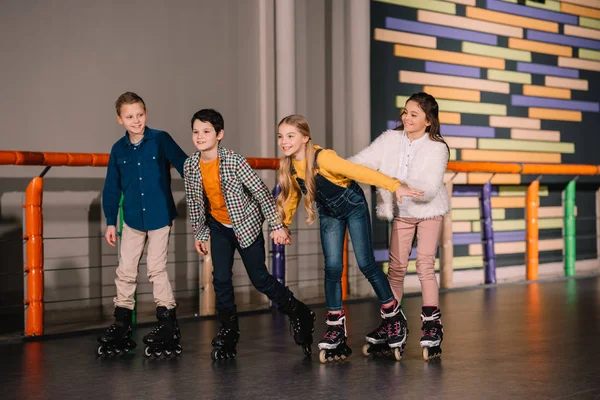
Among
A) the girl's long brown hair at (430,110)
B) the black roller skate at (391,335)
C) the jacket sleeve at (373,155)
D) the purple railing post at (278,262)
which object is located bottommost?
the black roller skate at (391,335)

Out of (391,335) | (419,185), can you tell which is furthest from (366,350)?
(419,185)

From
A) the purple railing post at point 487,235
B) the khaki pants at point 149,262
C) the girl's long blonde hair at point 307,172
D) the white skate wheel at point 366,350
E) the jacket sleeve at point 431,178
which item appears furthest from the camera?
the purple railing post at point 487,235

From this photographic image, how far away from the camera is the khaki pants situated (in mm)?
3900

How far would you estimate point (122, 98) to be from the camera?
3.80 metres

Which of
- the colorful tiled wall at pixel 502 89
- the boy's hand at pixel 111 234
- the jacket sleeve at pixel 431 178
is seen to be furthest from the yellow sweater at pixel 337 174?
the colorful tiled wall at pixel 502 89

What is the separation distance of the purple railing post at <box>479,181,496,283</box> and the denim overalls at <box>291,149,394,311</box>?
2.97 metres

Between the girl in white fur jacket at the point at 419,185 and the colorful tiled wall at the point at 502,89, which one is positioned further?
the colorful tiled wall at the point at 502,89

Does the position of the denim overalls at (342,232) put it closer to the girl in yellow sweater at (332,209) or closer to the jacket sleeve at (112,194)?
the girl in yellow sweater at (332,209)

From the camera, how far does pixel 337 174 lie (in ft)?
11.8

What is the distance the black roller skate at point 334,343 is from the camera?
363 cm

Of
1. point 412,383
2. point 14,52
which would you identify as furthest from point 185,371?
point 14,52

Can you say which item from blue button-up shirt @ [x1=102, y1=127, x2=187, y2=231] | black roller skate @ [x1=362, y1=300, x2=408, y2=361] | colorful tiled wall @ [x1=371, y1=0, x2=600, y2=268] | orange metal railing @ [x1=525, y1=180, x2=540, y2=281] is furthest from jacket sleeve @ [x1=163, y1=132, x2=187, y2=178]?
orange metal railing @ [x1=525, y1=180, x2=540, y2=281]

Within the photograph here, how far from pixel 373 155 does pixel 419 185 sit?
249mm

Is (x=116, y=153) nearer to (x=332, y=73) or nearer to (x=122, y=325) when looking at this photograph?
(x=122, y=325)
